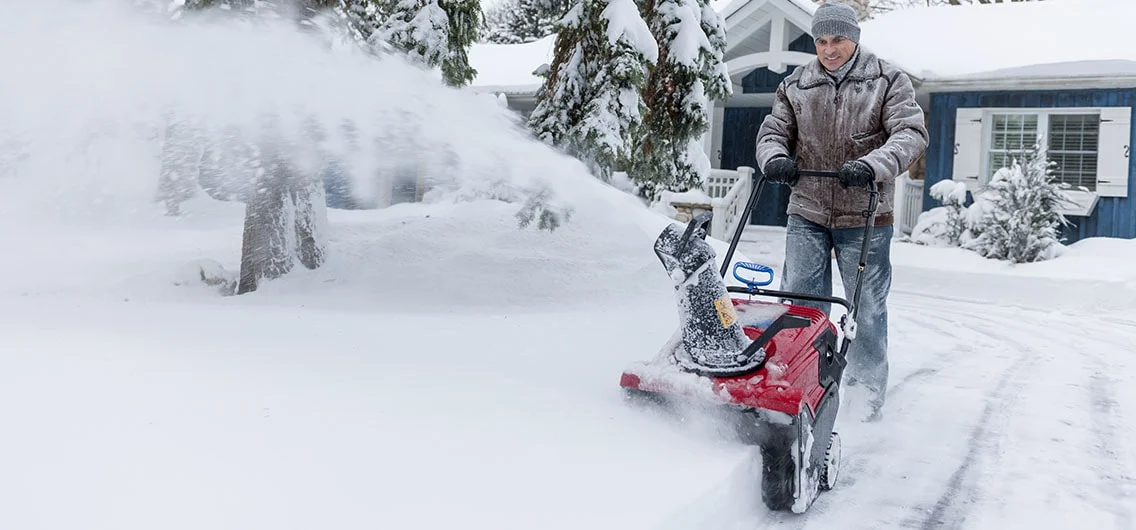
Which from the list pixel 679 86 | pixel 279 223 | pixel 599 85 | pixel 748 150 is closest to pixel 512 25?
pixel 748 150

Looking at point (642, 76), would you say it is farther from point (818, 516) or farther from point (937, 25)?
point (937, 25)

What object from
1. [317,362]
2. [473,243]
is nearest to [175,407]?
[317,362]

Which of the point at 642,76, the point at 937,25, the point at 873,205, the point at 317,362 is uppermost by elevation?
the point at 937,25

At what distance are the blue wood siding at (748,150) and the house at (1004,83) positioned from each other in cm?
6

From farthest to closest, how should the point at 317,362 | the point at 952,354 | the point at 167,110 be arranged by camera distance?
the point at 952,354, the point at 167,110, the point at 317,362

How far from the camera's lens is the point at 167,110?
5.40 meters

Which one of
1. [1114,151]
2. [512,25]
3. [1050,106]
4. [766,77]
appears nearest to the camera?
[1114,151]

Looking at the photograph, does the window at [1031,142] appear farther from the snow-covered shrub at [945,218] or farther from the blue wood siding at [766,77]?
the blue wood siding at [766,77]

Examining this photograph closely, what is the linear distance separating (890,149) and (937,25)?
1403cm

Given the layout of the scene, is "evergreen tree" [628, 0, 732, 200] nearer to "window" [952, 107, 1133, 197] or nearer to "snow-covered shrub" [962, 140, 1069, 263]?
"snow-covered shrub" [962, 140, 1069, 263]

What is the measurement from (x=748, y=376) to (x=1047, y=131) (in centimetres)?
1274

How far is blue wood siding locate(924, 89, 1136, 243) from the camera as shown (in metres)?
12.3

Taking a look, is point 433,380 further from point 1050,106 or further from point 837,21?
point 1050,106

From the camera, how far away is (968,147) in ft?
43.4
